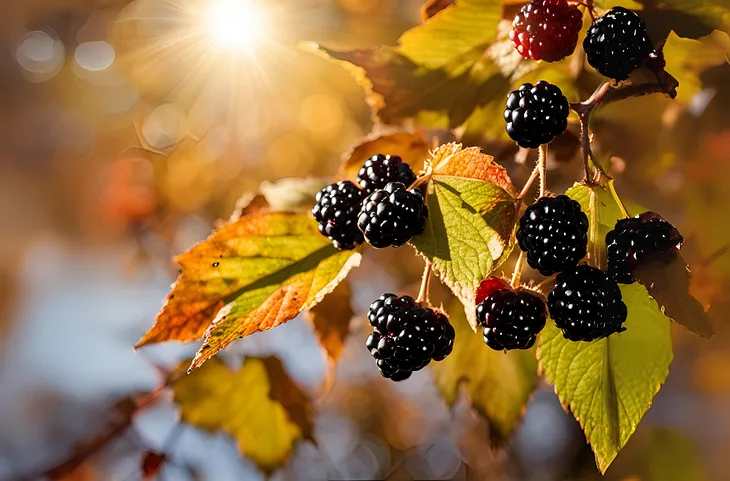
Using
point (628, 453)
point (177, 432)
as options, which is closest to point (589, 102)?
point (177, 432)

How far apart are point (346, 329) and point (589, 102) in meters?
0.30

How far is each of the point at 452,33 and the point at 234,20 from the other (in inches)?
30.0

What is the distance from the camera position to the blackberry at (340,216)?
44 cm

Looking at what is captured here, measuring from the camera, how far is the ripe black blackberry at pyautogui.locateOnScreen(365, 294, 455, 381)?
411 mm

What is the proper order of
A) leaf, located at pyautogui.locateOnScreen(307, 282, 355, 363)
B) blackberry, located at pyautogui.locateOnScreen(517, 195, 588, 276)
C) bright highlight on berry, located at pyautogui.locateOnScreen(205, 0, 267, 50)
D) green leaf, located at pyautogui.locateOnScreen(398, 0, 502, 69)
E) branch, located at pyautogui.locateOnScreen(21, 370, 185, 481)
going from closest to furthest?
blackberry, located at pyautogui.locateOnScreen(517, 195, 588, 276)
green leaf, located at pyautogui.locateOnScreen(398, 0, 502, 69)
leaf, located at pyautogui.locateOnScreen(307, 282, 355, 363)
branch, located at pyautogui.locateOnScreen(21, 370, 185, 481)
bright highlight on berry, located at pyautogui.locateOnScreen(205, 0, 267, 50)

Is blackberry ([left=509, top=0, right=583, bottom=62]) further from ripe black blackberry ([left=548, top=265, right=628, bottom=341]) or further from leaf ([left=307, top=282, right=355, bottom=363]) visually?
leaf ([left=307, top=282, right=355, bottom=363])

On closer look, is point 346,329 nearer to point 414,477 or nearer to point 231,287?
point 231,287

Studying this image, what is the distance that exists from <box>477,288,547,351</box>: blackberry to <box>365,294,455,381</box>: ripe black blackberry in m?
0.03

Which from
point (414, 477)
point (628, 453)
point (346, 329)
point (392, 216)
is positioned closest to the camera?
point (392, 216)

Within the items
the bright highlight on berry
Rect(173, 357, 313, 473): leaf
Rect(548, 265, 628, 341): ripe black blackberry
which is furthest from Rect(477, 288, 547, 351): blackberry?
the bright highlight on berry

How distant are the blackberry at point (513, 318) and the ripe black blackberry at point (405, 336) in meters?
0.03

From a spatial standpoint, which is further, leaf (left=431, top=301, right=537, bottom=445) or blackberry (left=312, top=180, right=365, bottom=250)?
leaf (left=431, top=301, right=537, bottom=445)

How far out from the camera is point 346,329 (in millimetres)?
603

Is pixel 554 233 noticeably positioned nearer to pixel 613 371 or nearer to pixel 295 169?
pixel 613 371
